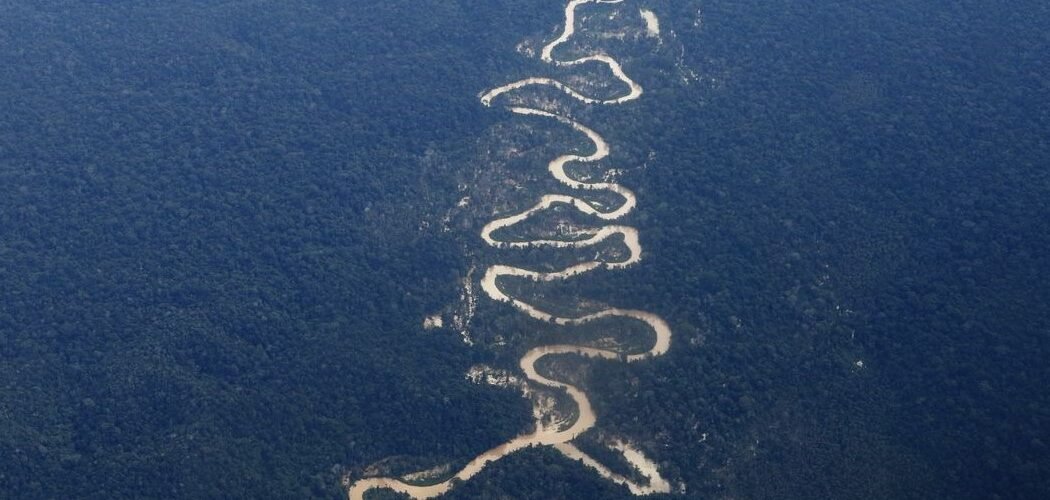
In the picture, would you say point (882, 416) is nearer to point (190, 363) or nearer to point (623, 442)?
point (623, 442)

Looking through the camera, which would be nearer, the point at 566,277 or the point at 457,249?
the point at 566,277

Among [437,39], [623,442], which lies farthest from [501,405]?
[437,39]

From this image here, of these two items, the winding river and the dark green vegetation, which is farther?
the winding river

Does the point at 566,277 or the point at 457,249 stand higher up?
the point at 457,249

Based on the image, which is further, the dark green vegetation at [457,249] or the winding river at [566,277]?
the winding river at [566,277]
